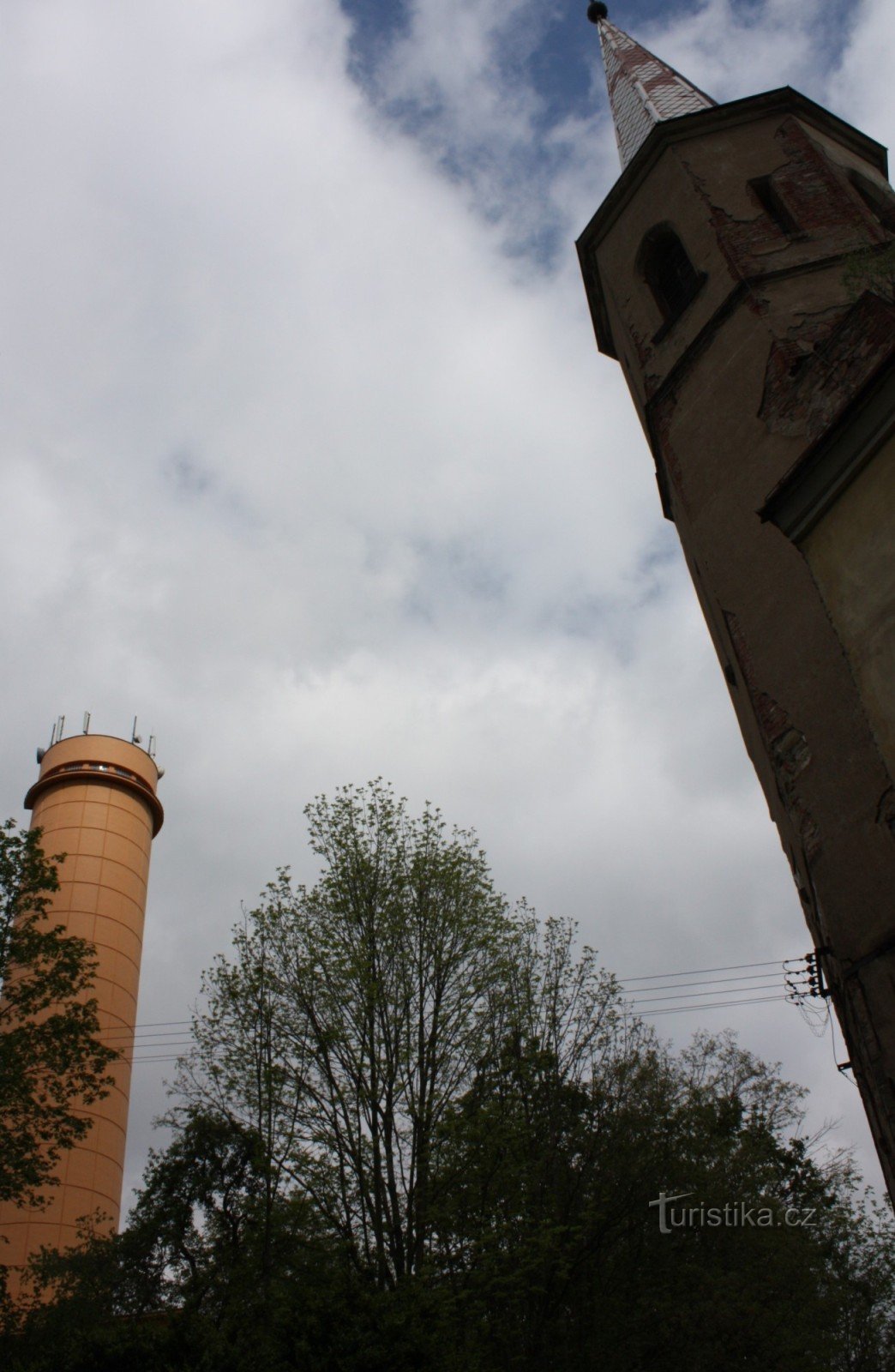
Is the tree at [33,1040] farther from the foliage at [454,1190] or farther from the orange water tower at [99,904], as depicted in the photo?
the orange water tower at [99,904]

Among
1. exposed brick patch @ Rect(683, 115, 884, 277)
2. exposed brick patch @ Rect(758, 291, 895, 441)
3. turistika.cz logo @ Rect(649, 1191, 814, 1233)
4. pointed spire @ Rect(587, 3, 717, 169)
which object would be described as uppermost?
pointed spire @ Rect(587, 3, 717, 169)

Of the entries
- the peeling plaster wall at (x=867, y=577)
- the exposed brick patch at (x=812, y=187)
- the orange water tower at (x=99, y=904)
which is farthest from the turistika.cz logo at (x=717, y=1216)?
the orange water tower at (x=99, y=904)

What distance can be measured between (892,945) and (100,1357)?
9168 mm

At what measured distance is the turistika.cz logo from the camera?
15078 mm

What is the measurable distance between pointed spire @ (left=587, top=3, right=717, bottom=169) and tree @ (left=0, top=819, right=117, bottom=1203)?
1675 cm

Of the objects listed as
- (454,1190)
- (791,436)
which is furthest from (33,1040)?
Result: (791,436)

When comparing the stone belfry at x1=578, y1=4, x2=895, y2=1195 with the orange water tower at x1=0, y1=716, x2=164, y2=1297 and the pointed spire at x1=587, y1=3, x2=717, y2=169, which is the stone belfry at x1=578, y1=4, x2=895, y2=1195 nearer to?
the pointed spire at x1=587, y1=3, x2=717, y2=169

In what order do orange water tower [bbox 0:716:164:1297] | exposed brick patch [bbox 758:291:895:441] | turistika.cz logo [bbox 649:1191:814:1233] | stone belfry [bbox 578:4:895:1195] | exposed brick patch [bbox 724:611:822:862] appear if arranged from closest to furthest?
stone belfry [bbox 578:4:895:1195] → exposed brick patch [bbox 758:291:895:441] → exposed brick patch [bbox 724:611:822:862] → turistika.cz logo [bbox 649:1191:814:1233] → orange water tower [bbox 0:716:164:1297]

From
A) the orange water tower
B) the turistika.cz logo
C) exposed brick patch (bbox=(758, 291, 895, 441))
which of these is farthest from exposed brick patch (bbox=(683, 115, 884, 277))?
the orange water tower

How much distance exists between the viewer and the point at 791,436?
34.9 feet

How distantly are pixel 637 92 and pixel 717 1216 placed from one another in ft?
68.5

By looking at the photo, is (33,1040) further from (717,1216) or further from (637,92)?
(637,92)

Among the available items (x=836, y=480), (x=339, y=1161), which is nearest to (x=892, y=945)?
(x=836, y=480)

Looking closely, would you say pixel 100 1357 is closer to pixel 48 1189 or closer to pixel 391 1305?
pixel 391 1305
